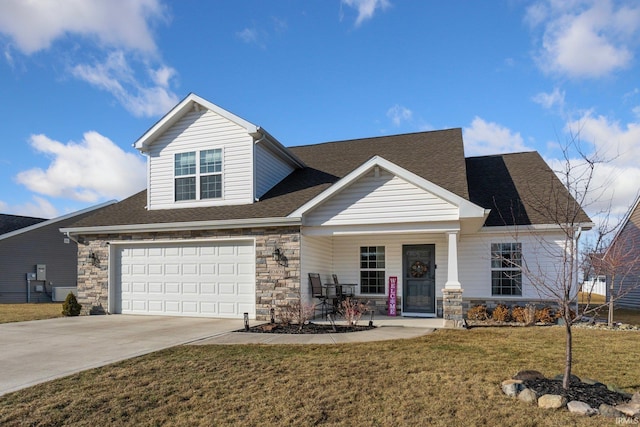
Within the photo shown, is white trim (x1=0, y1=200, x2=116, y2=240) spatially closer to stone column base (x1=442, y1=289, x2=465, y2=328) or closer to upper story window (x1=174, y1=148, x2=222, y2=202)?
upper story window (x1=174, y1=148, x2=222, y2=202)

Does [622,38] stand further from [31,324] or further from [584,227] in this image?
[31,324]

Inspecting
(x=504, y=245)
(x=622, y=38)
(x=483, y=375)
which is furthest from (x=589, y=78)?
(x=483, y=375)

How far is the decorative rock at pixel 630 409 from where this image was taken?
4.59 meters

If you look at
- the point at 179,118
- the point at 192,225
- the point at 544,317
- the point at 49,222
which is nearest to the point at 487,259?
the point at 544,317

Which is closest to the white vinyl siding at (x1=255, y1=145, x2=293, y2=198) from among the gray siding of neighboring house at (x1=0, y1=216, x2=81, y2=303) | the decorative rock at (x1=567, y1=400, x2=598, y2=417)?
the decorative rock at (x1=567, y1=400, x2=598, y2=417)

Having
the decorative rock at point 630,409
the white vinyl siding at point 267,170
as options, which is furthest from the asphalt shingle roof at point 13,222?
the decorative rock at point 630,409

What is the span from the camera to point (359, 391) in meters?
5.50

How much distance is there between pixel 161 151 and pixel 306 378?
35.5 feet

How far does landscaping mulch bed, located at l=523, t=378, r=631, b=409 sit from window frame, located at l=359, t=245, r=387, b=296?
26.1ft

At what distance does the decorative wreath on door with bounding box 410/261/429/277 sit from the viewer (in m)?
13.3

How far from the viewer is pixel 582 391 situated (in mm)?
5266

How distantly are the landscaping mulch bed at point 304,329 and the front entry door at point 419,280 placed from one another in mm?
3249

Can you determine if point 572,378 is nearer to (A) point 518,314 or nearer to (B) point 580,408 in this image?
(B) point 580,408

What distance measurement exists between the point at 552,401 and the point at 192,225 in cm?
1007
